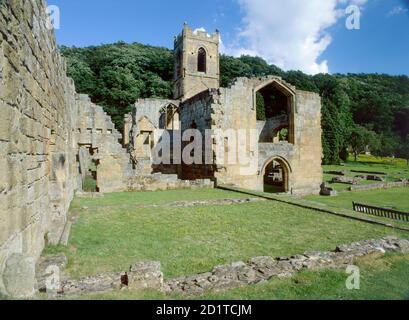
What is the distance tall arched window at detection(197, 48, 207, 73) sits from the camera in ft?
121

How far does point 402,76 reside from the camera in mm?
74125

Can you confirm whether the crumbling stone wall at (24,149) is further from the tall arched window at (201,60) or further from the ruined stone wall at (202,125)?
the tall arched window at (201,60)

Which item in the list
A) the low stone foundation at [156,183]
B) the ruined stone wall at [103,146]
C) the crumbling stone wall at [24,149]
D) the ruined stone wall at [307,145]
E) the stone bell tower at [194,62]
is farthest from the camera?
the stone bell tower at [194,62]

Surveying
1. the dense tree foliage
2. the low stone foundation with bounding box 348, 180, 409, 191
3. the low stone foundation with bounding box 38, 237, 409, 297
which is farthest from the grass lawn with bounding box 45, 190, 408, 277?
the dense tree foliage

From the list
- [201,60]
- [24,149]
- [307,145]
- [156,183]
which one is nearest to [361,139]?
[201,60]

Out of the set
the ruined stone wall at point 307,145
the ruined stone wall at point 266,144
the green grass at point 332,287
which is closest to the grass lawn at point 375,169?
the ruined stone wall at point 307,145

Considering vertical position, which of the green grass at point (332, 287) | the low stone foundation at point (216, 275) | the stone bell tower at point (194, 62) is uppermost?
the stone bell tower at point (194, 62)

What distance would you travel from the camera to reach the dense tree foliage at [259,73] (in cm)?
4459

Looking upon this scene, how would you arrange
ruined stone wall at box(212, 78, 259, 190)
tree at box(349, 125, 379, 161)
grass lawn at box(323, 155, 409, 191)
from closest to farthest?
ruined stone wall at box(212, 78, 259, 190)
grass lawn at box(323, 155, 409, 191)
tree at box(349, 125, 379, 161)

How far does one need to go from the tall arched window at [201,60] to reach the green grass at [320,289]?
115 feet

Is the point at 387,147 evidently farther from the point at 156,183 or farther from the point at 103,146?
the point at 103,146

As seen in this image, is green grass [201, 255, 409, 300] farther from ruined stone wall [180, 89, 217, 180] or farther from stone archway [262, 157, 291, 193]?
stone archway [262, 157, 291, 193]

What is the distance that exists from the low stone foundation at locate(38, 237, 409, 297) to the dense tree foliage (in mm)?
39912
